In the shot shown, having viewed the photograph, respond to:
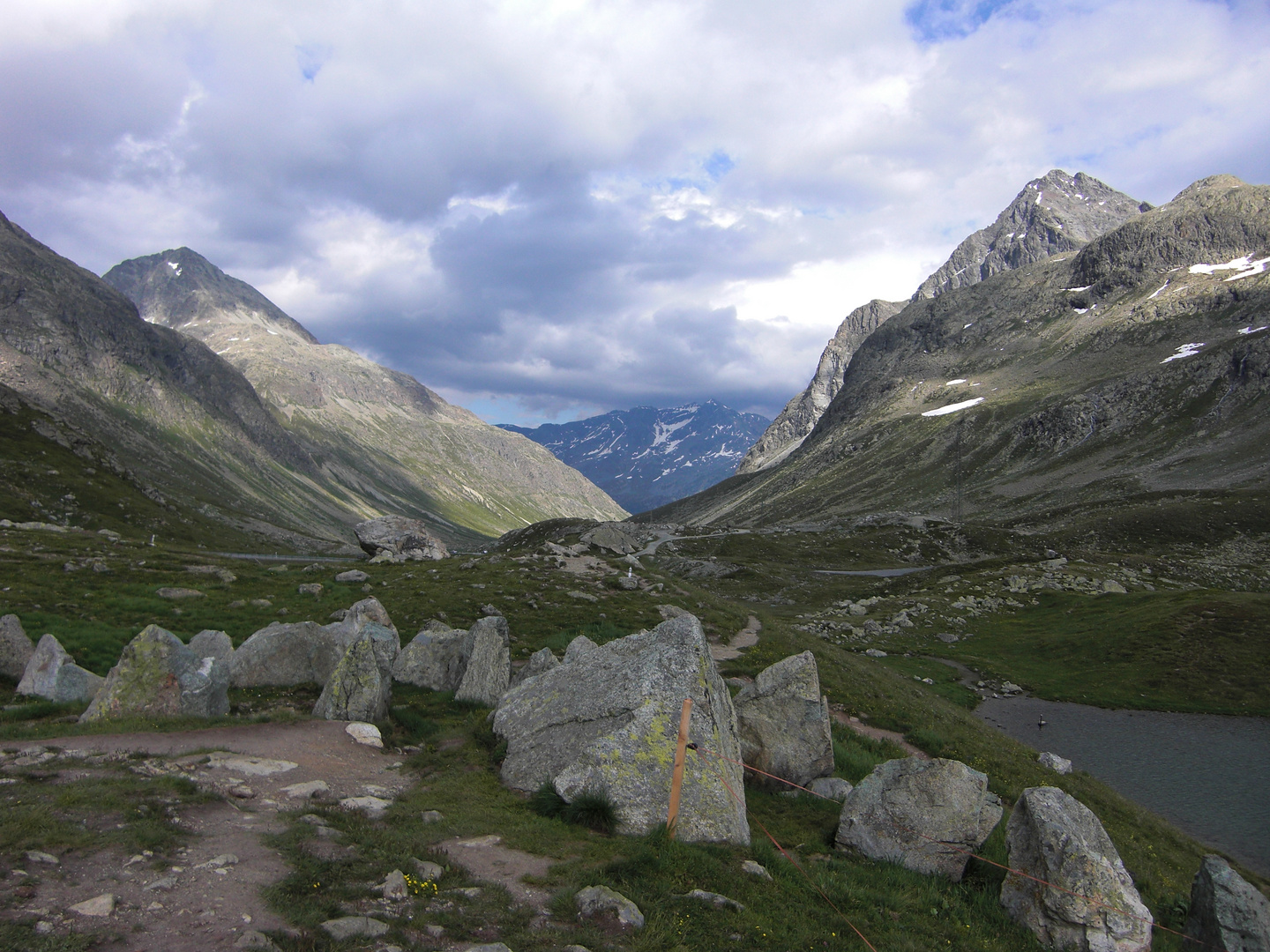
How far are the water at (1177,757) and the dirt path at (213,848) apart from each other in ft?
105

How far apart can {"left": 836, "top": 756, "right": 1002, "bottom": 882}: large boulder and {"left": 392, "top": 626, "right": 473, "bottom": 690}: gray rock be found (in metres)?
14.7

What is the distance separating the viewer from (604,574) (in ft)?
155

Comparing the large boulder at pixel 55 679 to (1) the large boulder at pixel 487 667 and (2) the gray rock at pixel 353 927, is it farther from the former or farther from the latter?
(2) the gray rock at pixel 353 927

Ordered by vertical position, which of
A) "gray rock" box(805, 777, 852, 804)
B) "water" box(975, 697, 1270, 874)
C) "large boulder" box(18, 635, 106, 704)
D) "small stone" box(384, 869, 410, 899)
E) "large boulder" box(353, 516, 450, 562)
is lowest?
"water" box(975, 697, 1270, 874)

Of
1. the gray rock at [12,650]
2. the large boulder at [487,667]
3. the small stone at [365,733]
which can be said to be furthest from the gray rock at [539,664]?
the gray rock at [12,650]

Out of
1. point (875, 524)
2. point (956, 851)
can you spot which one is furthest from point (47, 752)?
point (875, 524)

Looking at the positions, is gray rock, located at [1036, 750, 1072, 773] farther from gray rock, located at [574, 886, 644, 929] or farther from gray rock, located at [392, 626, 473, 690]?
gray rock, located at [574, 886, 644, 929]

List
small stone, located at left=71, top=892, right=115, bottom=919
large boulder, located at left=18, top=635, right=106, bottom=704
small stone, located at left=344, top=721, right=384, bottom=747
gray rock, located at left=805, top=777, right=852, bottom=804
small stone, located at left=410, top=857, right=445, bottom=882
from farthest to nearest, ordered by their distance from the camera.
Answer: large boulder, located at left=18, top=635, right=106, bottom=704 → gray rock, located at left=805, top=777, right=852, bottom=804 → small stone, located at left=344, top=721, right=384, bottom=747 → small stone, located at left=410, top=857, right=445, bottom=882 → small stone, located at left=71, top=892, right=115, bottom=919

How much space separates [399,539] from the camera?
56.5 metres

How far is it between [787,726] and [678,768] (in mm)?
6821

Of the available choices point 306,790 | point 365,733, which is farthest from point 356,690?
point 306,790

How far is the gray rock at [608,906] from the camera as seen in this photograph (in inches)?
355

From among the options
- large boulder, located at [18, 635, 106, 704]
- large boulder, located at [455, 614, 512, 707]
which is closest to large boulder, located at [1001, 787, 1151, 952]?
large boulder, located at [455, 614, 512, 707]

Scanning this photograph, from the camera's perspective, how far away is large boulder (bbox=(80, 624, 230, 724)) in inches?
645
